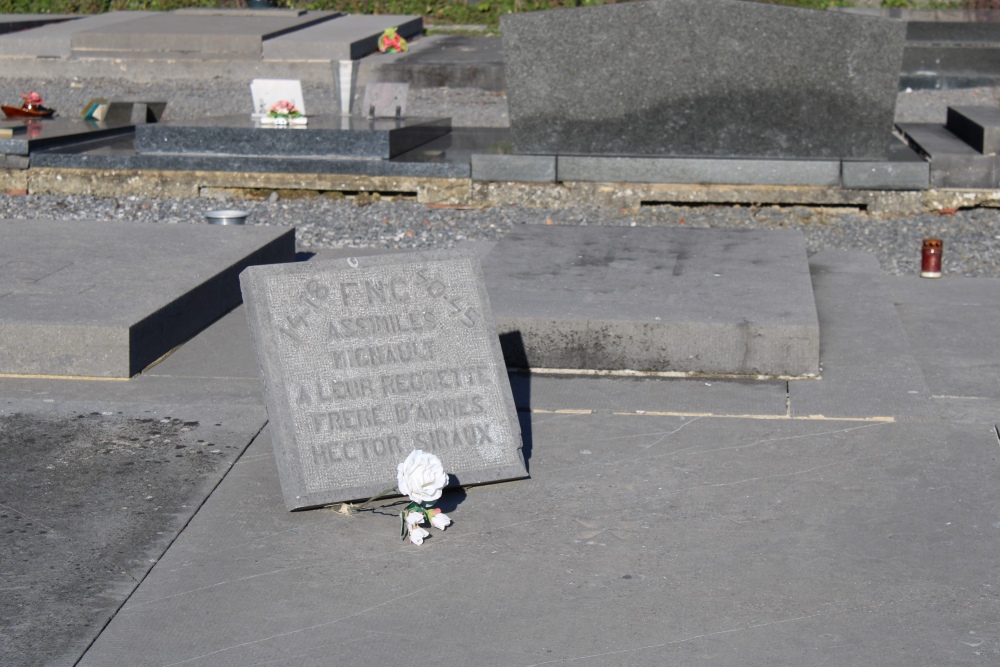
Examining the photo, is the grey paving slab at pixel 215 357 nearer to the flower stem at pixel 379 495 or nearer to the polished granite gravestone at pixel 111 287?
the polished granite gravestone at pixel 111 287

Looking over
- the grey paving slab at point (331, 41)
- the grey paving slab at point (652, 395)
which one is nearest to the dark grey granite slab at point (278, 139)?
the grey paving slab at point (331, 41)

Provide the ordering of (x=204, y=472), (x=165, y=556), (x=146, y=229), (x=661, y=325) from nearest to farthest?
(x=165, y=556), (x=204, y=472), (x=661, y=325), (x=146, y=229)

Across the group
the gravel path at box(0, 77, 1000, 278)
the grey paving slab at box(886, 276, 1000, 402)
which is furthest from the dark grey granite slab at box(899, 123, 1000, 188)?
the grey paving slab at box(886, 276, 1000, 402)

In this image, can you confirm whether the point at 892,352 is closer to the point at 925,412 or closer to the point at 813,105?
the point at 925,412

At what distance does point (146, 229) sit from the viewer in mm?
7148

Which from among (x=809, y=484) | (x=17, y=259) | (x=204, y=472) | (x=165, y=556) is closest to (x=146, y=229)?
(x=17, y=259)

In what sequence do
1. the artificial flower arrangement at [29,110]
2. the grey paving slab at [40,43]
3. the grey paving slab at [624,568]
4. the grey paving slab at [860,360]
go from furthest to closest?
the grey paving slab at [40,43] → the artificial flower arrangement at [29,110] → the grey paving slab at [860,360] → the grey paving slab at [624,568]

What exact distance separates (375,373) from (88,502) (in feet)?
3.26

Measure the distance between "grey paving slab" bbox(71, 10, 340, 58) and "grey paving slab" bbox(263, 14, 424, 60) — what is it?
258mm

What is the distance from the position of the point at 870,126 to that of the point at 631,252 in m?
3.58

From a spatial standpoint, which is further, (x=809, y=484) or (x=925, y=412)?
(x=925, y=412)

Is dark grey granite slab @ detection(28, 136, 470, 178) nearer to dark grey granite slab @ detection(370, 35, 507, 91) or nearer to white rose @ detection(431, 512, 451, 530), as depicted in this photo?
dark grey granite slab @ detection(370, 35, 507, 91)

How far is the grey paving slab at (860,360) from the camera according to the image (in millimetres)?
4840

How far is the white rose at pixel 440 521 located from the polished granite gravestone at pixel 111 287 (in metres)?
1.99
